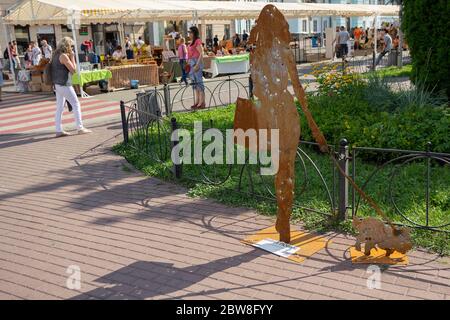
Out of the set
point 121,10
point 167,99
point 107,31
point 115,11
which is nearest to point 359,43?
point 107,31

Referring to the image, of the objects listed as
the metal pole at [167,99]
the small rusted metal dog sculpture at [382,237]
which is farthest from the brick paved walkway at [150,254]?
the metal pole at [167,99]

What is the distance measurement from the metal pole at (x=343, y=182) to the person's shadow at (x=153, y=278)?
1113mm

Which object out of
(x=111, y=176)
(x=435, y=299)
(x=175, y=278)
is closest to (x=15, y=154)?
(x=111, y=176)

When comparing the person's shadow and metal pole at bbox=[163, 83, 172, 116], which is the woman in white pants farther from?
the person's shadow

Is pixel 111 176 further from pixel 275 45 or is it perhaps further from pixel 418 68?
pixel 418 68

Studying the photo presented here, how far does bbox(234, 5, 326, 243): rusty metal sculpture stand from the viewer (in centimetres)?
453

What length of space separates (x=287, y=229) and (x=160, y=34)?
1286 inches

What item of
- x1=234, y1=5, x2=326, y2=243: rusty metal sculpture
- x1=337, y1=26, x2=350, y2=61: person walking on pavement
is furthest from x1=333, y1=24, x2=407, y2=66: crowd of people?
x1=234, y1=5, x2=326, y2=243: rusty metal sculpture

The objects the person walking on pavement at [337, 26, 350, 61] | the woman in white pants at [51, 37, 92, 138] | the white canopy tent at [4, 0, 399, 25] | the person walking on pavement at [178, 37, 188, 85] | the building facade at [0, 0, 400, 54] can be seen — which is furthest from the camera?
the building facade at [0, 0, 400, 54]

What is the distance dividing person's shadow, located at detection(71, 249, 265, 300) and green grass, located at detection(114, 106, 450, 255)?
126cm

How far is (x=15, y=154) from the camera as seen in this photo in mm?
9438

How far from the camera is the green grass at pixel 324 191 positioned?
5.34 metres

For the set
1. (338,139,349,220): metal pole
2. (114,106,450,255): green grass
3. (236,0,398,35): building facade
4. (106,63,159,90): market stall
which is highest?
(236,0,398,35): building facade

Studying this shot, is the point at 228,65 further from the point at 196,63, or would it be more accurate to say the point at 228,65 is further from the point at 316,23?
the point at 316,23
